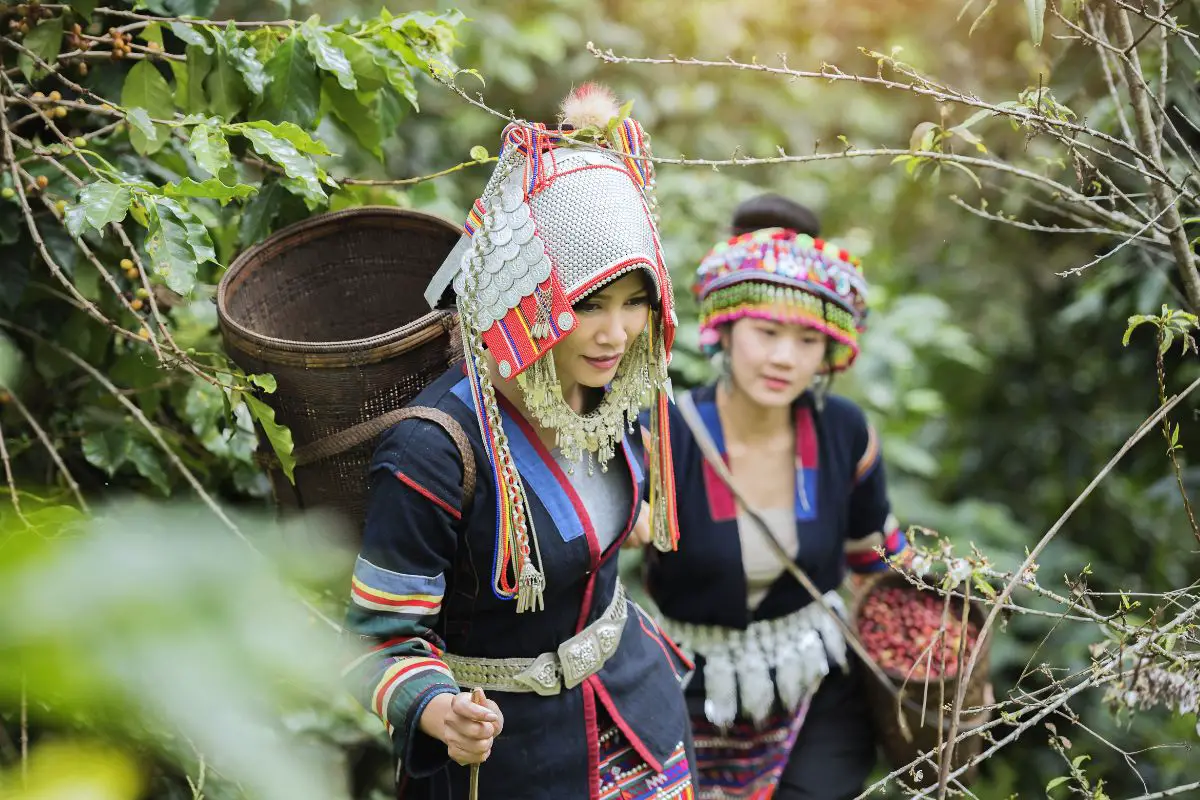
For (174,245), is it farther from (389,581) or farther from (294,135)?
(389,581)

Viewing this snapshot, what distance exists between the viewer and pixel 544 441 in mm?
2160

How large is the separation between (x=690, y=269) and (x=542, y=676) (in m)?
2.60

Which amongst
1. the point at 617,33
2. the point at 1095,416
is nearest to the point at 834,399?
the point at 1095,416

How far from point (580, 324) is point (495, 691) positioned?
675 mm

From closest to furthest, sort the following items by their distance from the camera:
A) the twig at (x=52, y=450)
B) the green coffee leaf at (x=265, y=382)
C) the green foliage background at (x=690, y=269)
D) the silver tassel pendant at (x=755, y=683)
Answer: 1. the green coffee leaf at (x=265, y=382)
2. the green foliage background at (x=690, y=269)
3. the twig at (x=52, y=450)
4. the silver tassel pendant at (x=755, y=683)

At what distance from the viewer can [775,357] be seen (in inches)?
107

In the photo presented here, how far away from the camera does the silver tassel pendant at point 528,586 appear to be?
200 cm

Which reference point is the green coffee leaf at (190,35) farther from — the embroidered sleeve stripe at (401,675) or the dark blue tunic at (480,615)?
the embroidered sleeve stripe at (401,675)

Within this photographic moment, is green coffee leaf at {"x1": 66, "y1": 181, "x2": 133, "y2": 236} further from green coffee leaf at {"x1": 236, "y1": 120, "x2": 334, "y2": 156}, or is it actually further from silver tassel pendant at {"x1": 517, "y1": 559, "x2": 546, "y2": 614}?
silver tassel pendant at {"x1": 517, "y1": 559, "x2": 546, "y2": 614}

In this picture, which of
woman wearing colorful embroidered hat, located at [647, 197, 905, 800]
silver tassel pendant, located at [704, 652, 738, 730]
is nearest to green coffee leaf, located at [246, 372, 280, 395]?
woman wearing colorful embroidered hat, located at [647, 197, 905, 800]

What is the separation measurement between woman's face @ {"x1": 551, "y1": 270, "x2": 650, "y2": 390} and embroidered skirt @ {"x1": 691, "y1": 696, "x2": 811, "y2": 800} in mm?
1169

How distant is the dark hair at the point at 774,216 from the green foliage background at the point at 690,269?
49cm

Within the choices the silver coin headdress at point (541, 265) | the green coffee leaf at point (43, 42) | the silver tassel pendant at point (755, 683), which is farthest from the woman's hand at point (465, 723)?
the green coffee leaf at point (43, 42)

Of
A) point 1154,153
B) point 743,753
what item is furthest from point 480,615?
point 1154,153
